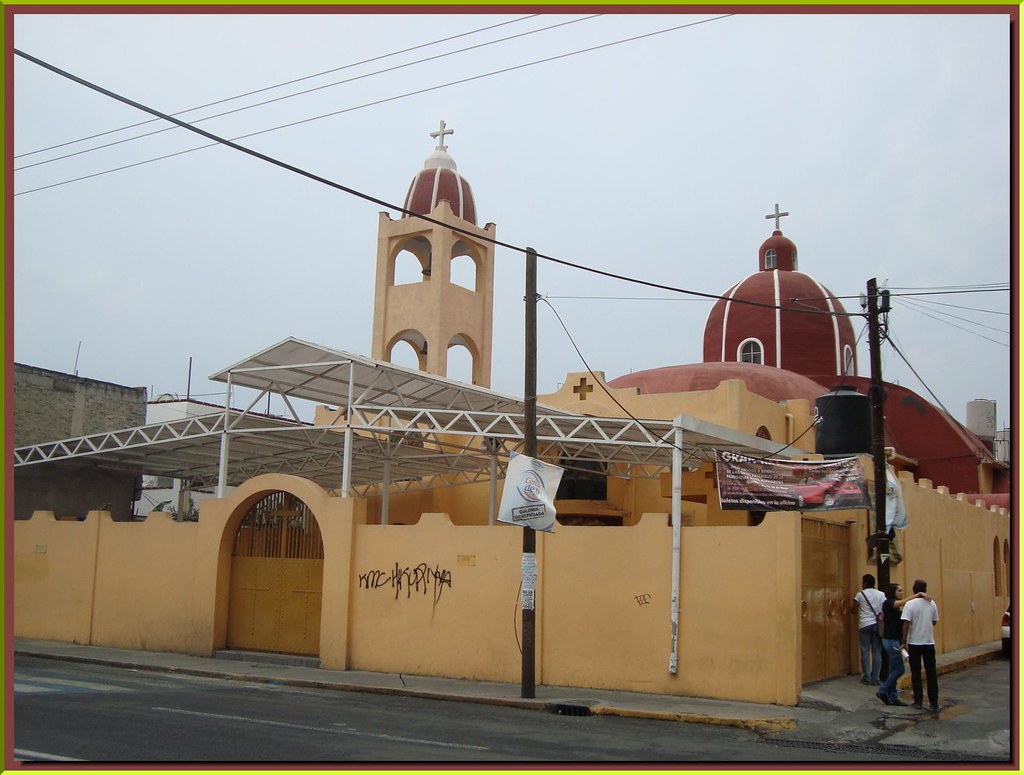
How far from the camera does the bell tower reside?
26031 mm

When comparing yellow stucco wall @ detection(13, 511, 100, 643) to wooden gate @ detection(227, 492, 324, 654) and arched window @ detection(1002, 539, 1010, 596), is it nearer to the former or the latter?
wooden gate @ detection(227, 492, 324, 654)

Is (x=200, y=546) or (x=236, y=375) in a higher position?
(x=236, y=375)

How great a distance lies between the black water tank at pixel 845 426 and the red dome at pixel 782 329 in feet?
39.0

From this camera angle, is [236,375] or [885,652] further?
[236,375]

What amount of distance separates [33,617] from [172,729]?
13.6 m

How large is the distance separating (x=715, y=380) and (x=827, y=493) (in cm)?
893

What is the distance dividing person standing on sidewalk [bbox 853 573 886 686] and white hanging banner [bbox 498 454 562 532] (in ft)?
17.0

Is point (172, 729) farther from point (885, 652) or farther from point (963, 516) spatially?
point (963, 516)

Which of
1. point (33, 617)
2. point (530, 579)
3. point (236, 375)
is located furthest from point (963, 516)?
point (33, 617)

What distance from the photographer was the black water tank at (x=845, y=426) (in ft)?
66.7

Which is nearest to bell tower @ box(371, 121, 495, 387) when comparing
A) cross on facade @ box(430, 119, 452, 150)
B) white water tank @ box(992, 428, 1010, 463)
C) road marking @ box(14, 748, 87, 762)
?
cross on facade @ box(430, 119, 452, 150)

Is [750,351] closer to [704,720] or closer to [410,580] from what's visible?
[410,580]

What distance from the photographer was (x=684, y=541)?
15336 millimetres

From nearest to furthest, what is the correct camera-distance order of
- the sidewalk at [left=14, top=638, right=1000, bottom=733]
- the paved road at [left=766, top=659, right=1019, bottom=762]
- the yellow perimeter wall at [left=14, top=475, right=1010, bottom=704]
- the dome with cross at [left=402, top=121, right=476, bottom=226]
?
1. the paved road at [left=766, top=659, right=1019, bottom=762]
2. the sidewalk at [left=14, top=638, right=1000, bottom=733]
3. the yellow perimeter wall at [left=14, top=475, right=1010, bottom=704]
4. the dome with cross at [left=402, top=121, right=476, bottom=226]
